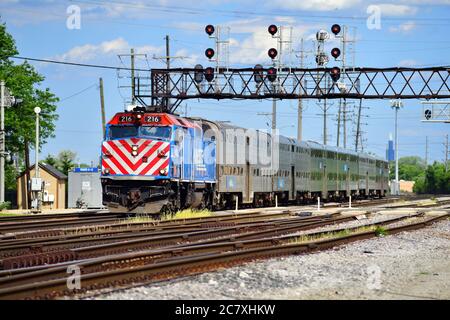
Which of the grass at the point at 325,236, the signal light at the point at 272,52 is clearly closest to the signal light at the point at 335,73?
the signal light at the point at 272,52

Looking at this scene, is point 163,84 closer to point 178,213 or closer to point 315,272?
point 178,213

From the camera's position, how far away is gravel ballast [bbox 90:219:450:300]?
10.8 meters

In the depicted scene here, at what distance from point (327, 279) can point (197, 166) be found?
55.4 feet

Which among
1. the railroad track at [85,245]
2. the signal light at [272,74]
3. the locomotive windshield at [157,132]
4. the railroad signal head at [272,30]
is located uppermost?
the railroad signal head at [272,30]

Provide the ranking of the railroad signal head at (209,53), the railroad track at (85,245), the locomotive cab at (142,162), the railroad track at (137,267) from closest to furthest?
the railroad track at (137,267)
the railroad track at (85,245)
the locomotive cab at (142,162)
the railroad signal head at (209,53)

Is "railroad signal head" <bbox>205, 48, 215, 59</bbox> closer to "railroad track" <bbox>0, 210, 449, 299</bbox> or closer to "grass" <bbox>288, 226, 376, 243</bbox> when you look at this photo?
"grass" <bbox>288, 226, 376, 243</bbox>

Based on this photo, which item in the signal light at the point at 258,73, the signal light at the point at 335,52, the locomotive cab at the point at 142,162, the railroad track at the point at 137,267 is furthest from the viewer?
the signal light at the point at 258,73

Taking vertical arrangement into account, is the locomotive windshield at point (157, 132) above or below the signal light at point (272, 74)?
below

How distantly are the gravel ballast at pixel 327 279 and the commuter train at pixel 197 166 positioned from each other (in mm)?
9691

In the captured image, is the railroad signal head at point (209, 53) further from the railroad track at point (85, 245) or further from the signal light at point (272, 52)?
the railroad track at point (85, 245)

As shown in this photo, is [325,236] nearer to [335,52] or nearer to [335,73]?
[335,52]

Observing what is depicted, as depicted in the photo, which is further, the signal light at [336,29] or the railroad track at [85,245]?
the signal light at [336,29]

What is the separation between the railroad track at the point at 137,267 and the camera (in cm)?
1034
